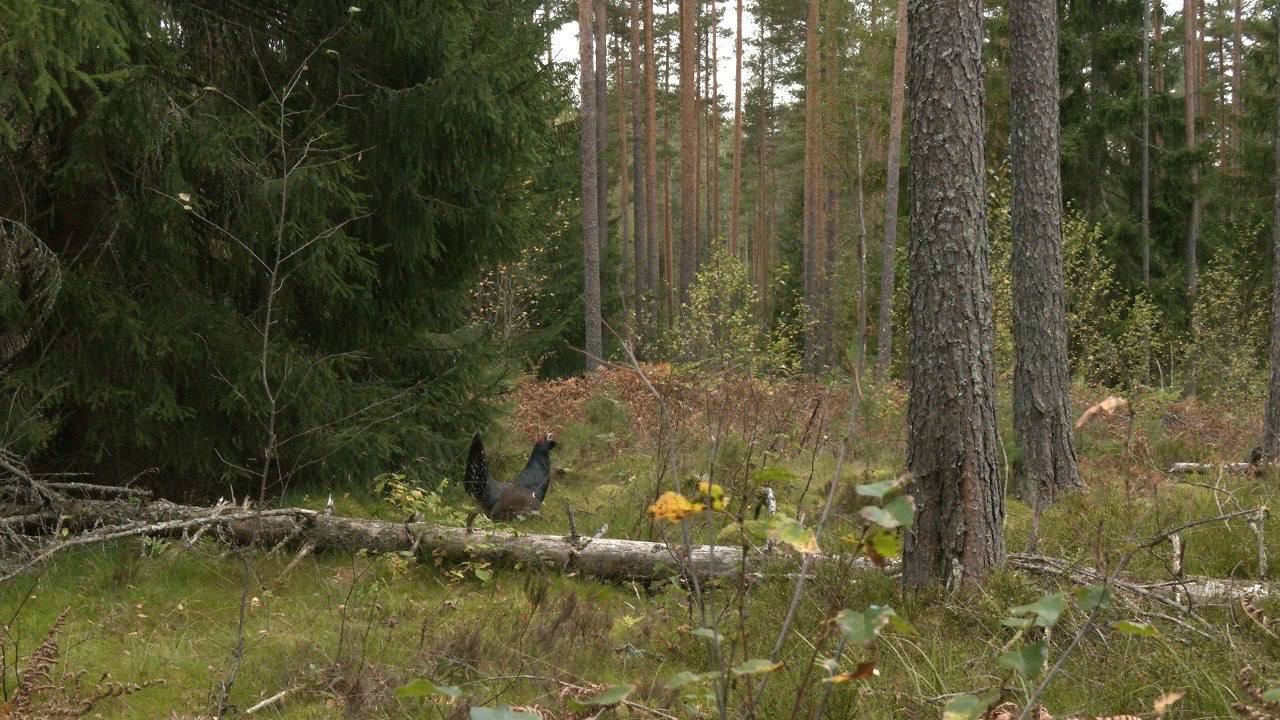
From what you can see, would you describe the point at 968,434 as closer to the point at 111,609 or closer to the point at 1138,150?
the point at 111,609

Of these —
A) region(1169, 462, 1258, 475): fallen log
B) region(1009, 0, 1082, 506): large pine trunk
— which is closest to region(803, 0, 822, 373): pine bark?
region(1169, 462, 1258, 475): fallen log

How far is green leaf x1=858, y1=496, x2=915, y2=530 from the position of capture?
1856 mm

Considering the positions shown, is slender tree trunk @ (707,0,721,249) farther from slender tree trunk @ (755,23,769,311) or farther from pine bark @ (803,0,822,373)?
pine bark @ (803,0,822,373)

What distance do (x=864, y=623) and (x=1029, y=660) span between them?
1.13 ft

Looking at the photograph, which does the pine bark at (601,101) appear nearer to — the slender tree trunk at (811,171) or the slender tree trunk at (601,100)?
the slender tree trunk at (601,100)

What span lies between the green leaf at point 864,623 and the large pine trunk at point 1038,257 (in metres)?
6.55

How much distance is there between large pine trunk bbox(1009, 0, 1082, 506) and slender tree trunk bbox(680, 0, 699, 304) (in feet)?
58.7

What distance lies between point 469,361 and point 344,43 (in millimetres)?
3021

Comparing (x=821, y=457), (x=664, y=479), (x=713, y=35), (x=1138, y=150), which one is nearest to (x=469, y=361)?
(x=664, y=479)

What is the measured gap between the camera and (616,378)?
49.0 ft

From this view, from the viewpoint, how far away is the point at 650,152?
27438 millimetres

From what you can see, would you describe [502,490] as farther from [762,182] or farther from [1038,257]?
[762,182]

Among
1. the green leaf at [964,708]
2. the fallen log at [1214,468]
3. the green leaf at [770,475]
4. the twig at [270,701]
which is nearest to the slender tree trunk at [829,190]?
the fallen log at [1214,468]

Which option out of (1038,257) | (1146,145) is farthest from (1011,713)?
(1146,145)
